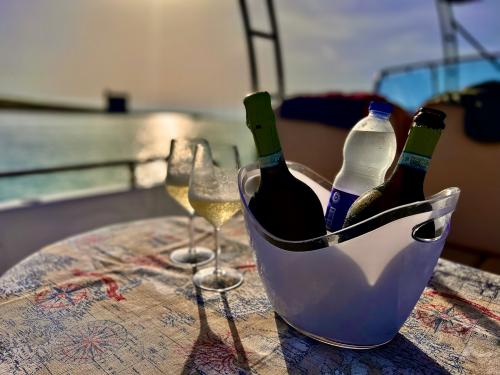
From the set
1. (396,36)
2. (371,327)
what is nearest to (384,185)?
(371,327)

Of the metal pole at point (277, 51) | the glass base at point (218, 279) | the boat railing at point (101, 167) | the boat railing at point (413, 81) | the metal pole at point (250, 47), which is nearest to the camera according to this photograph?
the glass base at point (218, 279)

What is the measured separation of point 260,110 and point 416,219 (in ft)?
0.68

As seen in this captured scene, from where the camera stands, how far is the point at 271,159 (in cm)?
44

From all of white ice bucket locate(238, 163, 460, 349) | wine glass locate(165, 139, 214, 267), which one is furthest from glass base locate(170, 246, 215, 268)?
white ice bucket locate(238, 163, 460, 349)

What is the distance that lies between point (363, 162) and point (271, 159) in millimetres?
169

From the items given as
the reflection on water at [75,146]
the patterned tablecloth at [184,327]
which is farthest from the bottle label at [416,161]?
the reflection on water at [75,146]

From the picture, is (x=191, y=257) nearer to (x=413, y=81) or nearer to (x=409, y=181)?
(x=409, y=181)

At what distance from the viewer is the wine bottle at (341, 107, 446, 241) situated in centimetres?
39

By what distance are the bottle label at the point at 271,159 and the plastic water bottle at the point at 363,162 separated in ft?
0.42

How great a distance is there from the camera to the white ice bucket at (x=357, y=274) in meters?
0.37

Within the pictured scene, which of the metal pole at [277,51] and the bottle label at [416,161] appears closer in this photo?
the bottle label at [416,161]

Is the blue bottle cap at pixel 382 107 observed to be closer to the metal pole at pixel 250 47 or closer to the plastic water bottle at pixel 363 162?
the plastic water bottle at pixel 363 162

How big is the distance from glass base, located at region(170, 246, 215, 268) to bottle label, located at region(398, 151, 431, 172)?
44 cm

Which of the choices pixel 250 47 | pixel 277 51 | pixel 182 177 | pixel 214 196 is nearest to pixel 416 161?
pixel 214 196
